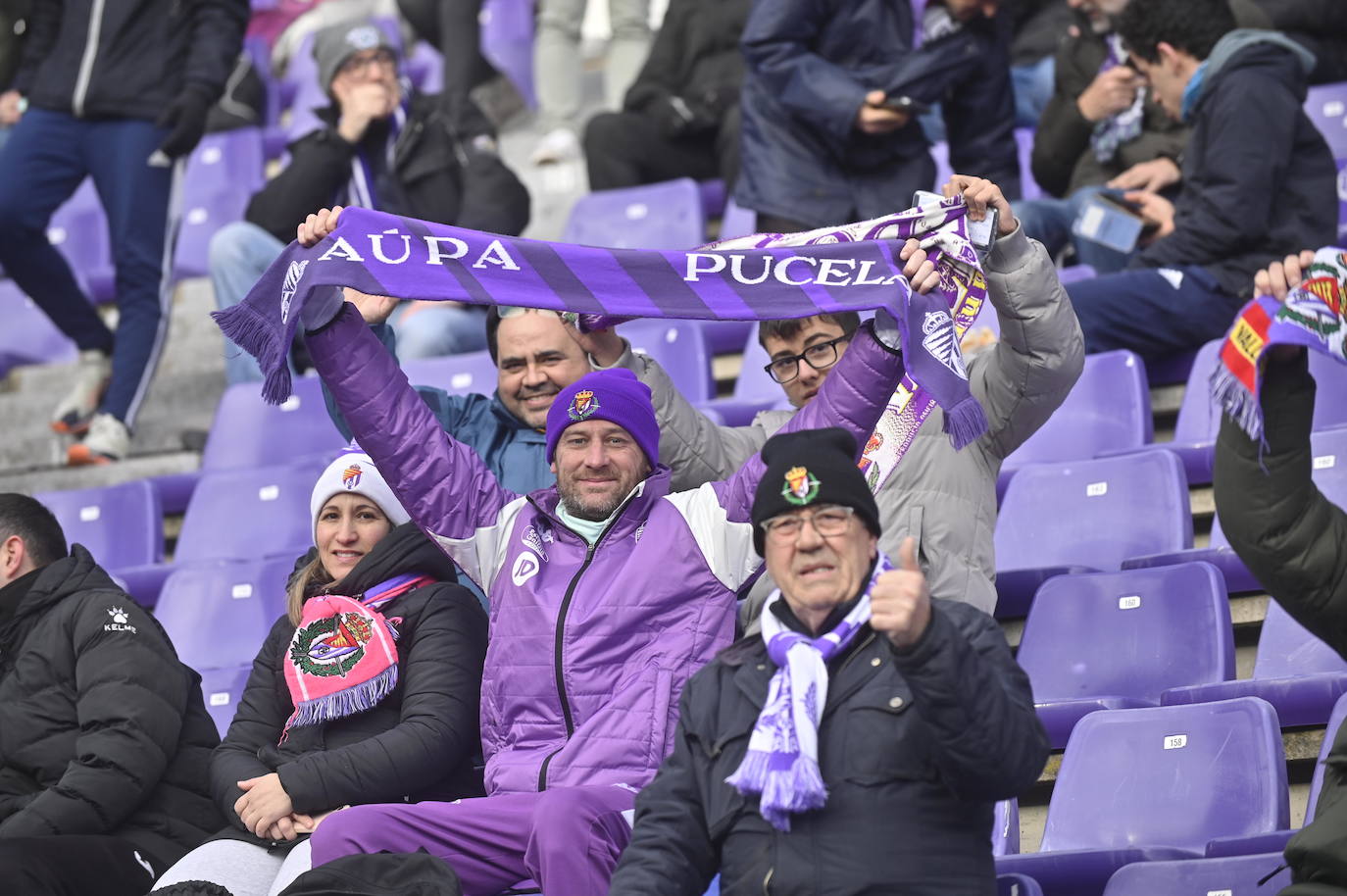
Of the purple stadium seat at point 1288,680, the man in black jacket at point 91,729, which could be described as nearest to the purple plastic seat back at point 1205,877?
the purple stadium seat at point 1288,680

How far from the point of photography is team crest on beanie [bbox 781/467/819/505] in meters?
3.03

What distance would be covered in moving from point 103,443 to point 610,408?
121 inches

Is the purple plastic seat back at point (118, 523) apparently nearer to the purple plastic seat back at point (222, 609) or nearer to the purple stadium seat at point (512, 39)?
the purple plastic seat back at point (222, 609)

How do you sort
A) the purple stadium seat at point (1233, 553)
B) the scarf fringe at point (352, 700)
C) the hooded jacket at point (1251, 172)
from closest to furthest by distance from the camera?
the scarf fringe at point (352, 700) < the purple stadium seat at point (1233, 553) < the hooded jacket at point (1251, 172)

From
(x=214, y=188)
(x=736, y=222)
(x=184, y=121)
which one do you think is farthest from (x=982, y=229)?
(x=214, y=188)

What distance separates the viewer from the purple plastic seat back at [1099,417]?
17.0 ft

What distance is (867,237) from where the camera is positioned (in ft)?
12.7

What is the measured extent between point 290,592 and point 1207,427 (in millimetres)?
2335

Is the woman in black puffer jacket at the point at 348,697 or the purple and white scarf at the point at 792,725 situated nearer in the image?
the purple and white scarf at the point at 792,725

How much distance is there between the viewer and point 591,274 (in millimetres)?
3805

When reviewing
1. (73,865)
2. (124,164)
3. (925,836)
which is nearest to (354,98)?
(124,164)

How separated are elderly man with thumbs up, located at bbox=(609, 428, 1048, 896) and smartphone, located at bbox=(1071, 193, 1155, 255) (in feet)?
9.45

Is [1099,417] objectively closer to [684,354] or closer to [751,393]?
[751,393]

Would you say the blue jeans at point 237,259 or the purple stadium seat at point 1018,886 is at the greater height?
the blue jeans at point 237,259
